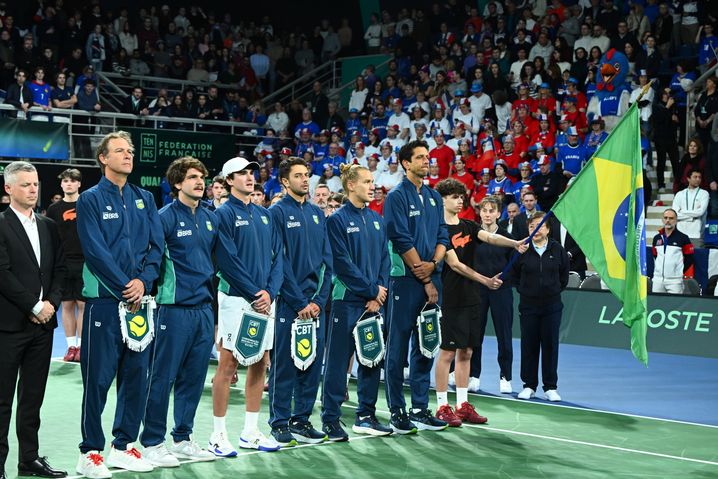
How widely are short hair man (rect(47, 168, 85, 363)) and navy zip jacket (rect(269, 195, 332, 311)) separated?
3908mm

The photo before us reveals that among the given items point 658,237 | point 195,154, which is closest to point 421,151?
point 658,237

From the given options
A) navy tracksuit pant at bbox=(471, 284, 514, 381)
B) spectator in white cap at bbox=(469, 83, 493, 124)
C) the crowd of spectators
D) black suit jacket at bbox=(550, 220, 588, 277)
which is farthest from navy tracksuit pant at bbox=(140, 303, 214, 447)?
spectator in white cap at bbox=(469, 83, 493, 124)

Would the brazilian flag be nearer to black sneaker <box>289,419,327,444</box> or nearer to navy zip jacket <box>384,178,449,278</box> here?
navy zip jacket <box>384,178,449,278</box>

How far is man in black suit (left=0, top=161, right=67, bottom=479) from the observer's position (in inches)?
284

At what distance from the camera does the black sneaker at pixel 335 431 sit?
910 cm

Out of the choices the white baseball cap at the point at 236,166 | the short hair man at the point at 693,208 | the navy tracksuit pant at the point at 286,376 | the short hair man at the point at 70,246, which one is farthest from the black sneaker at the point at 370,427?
the short hair man at the point at 693,208

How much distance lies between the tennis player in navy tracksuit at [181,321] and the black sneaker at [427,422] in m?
2.23

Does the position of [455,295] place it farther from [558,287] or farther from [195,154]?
[195,154]

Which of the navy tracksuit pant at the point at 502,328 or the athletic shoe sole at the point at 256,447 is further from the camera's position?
the navy tracksuit pant at the point at 502,328

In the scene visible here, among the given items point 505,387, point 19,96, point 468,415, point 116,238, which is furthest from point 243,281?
point 19,96

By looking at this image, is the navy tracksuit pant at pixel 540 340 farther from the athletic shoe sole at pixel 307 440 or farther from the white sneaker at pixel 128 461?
the white sneaker at pixel 128 461

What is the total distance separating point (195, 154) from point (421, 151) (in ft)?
53.6

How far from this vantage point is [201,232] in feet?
26.9

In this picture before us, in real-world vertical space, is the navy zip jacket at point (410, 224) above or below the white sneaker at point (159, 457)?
above
